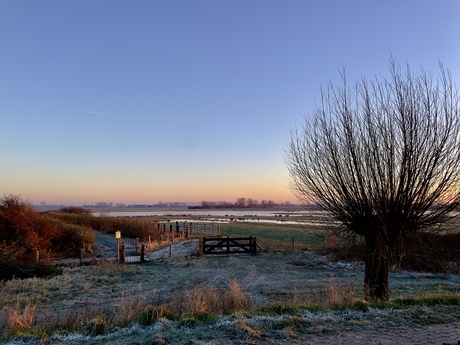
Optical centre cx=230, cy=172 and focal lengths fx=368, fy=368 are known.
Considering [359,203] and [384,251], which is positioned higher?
[359,203]

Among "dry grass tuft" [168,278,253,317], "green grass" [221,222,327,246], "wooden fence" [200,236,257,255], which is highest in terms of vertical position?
"dry grass tuft" [168,278,253,317]

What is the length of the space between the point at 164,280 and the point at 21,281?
6380 millimetres

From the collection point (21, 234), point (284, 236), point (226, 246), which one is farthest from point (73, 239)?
point (284, 236)

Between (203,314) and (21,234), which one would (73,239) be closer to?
(21,234)

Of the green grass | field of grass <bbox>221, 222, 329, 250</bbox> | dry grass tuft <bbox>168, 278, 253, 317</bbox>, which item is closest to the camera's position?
dry grass tuft <bbox>168, 278, 253, 317</bbox>

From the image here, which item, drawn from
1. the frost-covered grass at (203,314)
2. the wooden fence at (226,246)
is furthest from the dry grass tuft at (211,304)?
the wooden fence at (226,246)

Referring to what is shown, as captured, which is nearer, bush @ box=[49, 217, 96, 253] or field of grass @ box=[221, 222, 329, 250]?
field of grass @ box=[221, 222, 329, 250]

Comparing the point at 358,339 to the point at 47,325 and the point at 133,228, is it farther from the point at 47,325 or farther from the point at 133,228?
the point at 133,228

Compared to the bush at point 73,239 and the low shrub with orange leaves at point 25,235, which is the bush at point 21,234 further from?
the bush at point 73,239

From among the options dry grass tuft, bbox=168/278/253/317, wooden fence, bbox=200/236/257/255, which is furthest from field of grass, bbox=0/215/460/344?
wooden fence, bbox=200/236/257/255

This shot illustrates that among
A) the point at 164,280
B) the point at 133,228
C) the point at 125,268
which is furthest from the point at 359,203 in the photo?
the point at 133,228

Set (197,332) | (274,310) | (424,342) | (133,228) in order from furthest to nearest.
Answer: (133,228) < (274,310) < (197,332) < (424,342)

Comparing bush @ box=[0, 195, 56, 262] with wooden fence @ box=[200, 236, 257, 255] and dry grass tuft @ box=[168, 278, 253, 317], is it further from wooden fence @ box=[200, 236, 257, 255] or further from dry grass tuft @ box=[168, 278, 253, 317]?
dry grass tuft @ box=[168, 278, 253, 317]

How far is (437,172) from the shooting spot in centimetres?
824
